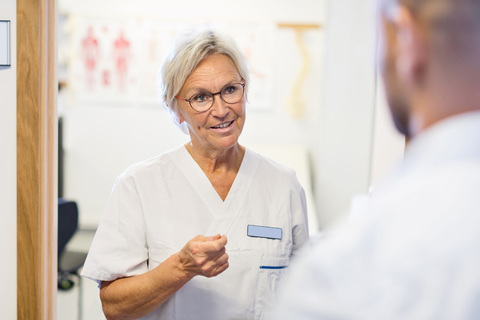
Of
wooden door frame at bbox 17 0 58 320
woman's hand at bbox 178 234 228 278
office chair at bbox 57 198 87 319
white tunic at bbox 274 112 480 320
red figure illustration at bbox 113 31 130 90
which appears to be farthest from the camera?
red figure illustration at bbox 113 31 130 90

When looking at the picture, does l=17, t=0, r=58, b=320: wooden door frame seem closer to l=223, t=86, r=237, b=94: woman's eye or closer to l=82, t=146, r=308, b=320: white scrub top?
l=82, t=146, r=308, b=320: white scrub top

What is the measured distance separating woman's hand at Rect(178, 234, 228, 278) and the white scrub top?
17 centimetres

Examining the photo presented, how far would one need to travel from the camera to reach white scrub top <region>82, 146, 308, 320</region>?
127 centimetres

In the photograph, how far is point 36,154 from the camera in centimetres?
126

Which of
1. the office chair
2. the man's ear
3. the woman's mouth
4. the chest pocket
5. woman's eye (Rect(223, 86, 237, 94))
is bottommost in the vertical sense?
the office chair

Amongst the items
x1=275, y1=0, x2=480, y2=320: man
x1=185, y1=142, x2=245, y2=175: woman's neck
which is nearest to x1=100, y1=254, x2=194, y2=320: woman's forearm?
x1=185, y1=142, x2=245, y2=175: woman's neck

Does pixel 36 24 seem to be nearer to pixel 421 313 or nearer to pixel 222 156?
pixel 222 156

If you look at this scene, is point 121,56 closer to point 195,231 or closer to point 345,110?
point 345,110

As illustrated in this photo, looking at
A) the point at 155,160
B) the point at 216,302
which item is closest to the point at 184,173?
the point at 155,160

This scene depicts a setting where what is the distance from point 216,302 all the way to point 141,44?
2.90m

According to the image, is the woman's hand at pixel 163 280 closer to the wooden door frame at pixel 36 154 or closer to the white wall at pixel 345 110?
the wooden door frame at pixel 36 154
